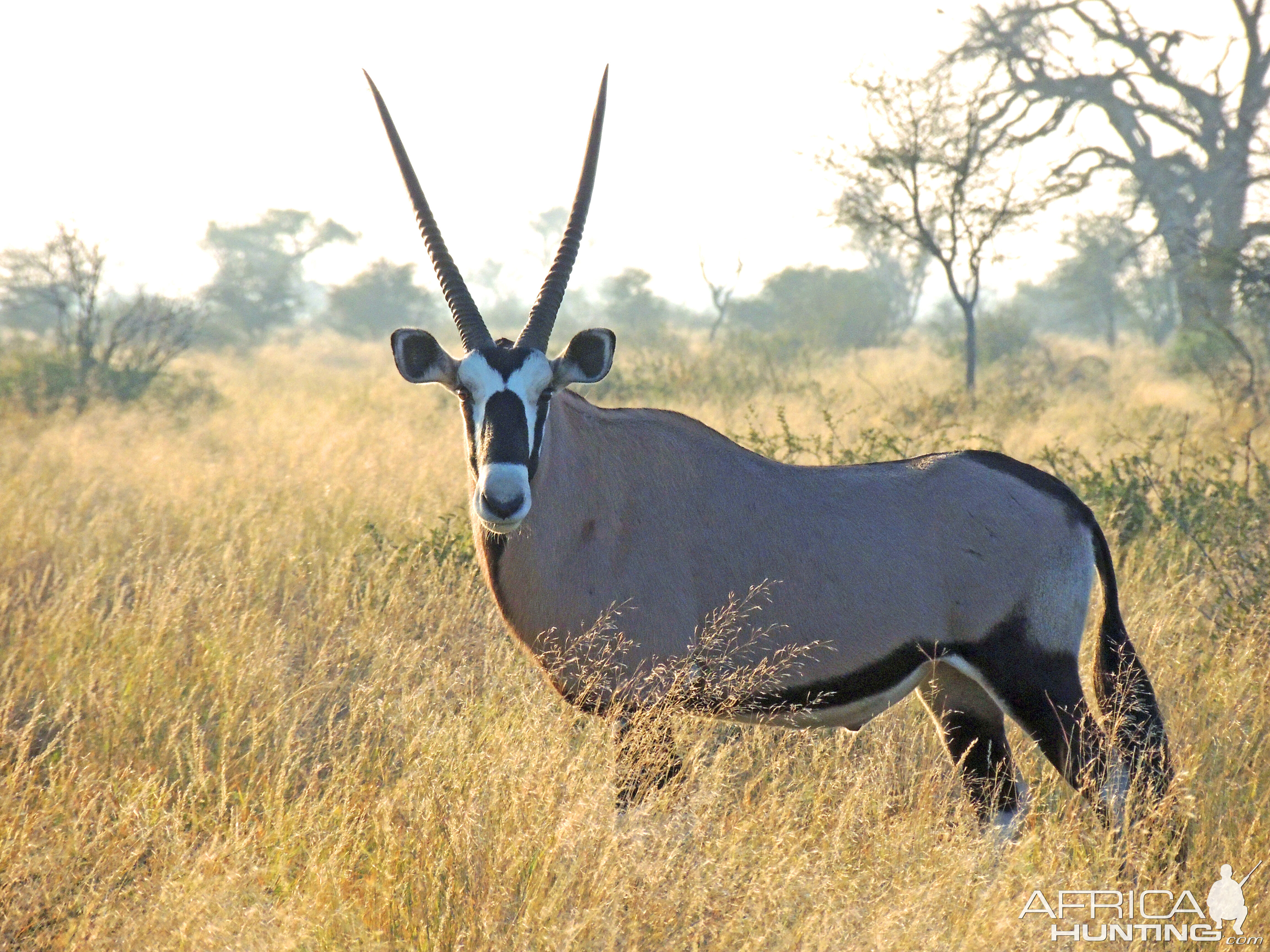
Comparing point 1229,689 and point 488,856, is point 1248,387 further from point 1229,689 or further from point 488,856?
point 488,856

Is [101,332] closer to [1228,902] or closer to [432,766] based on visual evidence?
[432,766]

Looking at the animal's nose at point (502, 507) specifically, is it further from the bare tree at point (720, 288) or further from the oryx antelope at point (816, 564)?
the bare tree at point (720, 288)

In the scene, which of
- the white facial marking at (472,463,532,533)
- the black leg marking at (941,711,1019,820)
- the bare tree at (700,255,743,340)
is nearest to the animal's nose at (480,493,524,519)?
the white facial marking at (472,463,532,533)

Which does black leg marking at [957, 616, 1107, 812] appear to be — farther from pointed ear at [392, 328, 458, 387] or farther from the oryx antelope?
pointed ear at [392, 328, 458, 387]

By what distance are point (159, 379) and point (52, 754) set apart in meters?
10.4

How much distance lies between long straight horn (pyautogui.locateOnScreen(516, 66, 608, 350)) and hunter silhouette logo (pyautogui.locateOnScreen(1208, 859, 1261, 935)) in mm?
2394

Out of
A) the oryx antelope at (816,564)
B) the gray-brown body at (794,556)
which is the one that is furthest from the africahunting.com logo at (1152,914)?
the gray-brown body at (794,556)

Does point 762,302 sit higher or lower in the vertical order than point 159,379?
higher

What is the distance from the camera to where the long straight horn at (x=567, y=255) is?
10.9 feet

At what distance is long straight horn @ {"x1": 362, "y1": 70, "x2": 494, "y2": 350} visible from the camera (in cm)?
333

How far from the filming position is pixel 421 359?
326cm

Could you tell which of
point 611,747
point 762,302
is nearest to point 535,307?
point 611,747

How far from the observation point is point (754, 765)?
157 inches

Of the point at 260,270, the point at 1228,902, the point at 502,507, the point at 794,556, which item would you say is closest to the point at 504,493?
the point at 502,507
